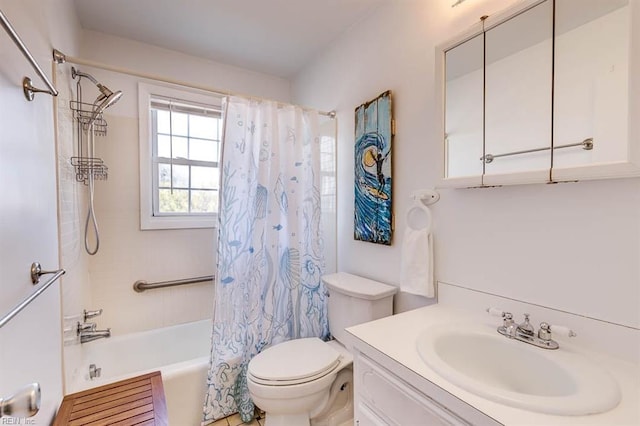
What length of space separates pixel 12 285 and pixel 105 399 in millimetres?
842

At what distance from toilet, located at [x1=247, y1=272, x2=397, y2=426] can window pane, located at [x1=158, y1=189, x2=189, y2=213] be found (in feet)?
4.49

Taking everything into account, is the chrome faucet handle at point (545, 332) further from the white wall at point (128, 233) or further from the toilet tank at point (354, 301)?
the white wall at point (128, 233)

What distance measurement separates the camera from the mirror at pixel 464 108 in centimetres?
117

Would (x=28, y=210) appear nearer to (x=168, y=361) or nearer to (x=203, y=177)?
(x=203, y=177)

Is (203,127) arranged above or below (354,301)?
above

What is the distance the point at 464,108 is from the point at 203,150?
2029mm

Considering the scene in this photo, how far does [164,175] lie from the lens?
2256mm

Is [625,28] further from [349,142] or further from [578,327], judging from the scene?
[349,142]

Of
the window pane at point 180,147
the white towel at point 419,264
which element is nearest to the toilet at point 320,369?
the white towel at point 419,264

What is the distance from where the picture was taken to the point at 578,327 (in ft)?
3.03

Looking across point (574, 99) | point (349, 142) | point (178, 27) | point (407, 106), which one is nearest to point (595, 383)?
point (574, 99)

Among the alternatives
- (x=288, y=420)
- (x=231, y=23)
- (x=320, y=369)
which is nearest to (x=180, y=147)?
(x=231, y=23)

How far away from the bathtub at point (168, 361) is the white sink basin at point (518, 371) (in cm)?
141

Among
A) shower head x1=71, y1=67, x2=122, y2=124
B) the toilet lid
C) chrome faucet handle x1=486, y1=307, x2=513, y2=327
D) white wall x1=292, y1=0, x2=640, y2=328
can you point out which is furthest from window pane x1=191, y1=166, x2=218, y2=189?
chrome faucet handle x1=486, y1=307, x2=513, y2=327
